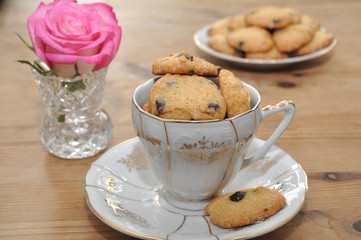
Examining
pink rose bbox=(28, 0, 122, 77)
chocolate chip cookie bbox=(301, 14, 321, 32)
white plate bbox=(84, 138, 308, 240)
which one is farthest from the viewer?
chocolate chip cookie bbox=(301, 14, 321, 32)

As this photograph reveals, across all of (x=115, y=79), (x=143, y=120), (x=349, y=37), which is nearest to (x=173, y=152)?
(x=143, y=120)

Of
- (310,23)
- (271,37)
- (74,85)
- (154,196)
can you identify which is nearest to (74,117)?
(74,85)

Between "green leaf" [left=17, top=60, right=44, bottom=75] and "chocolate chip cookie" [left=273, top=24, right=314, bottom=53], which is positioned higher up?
"green leaf" [left=17, top=60, right=44, bottom=75]

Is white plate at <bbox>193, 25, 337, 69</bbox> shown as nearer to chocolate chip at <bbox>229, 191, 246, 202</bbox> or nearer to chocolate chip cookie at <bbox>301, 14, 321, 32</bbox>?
chocolate chip cookie at <bbox>301, 14, 321, 32</bbox>

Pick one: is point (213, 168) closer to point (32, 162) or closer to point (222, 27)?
point (32, 162)

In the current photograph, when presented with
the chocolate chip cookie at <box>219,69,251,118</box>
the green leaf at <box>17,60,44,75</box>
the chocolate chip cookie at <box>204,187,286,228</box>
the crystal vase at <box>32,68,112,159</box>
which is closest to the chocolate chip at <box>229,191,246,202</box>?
the chocolate chip cookie at <box>204,187,286,228</box>

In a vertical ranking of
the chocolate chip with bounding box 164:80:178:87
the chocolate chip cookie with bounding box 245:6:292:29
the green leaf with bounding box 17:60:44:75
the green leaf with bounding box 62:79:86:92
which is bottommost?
the chocolate chip cookie with bounding box 245:6:292:29

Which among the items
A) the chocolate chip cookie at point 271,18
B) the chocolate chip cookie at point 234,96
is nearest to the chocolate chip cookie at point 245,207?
the chocolate chip cookie at point 234,96
